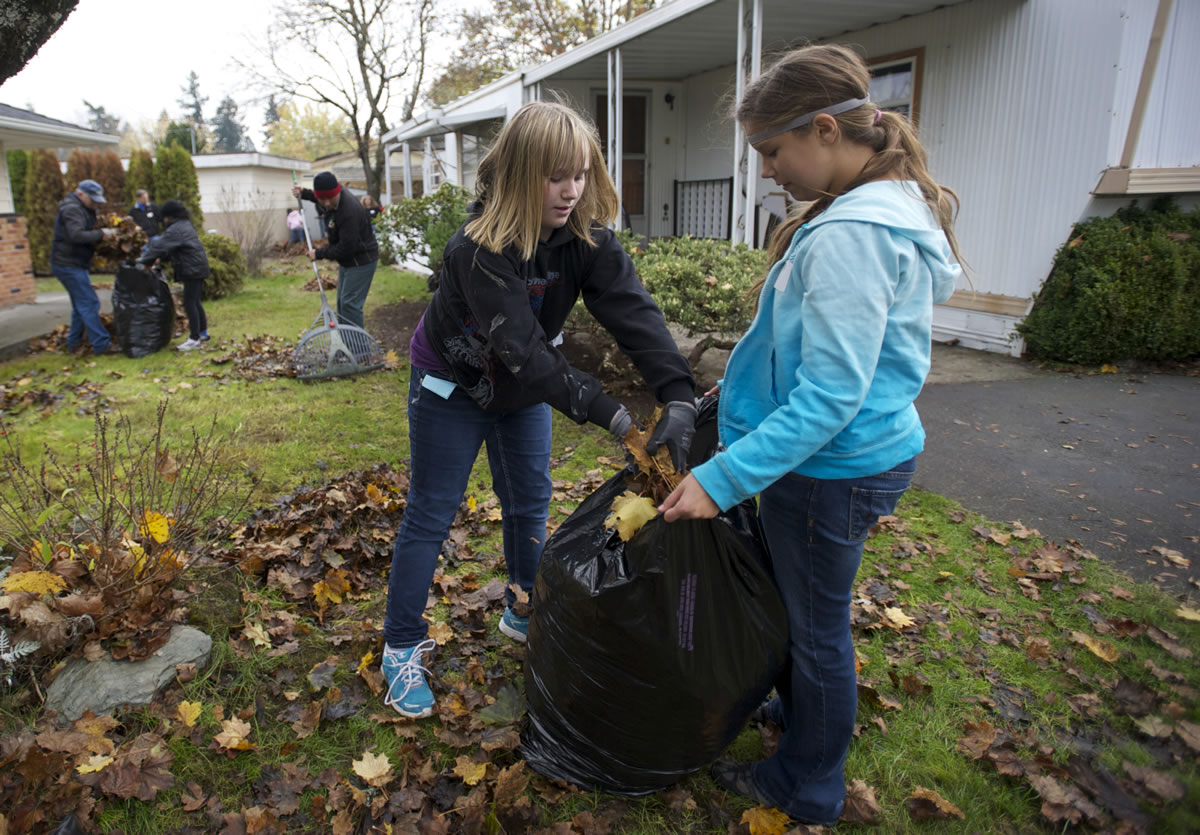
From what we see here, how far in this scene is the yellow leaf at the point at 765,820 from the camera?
6.25 ft

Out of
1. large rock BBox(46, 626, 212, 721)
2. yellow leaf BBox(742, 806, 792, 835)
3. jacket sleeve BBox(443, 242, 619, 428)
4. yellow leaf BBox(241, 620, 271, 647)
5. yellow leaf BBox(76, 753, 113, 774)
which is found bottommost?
yellow leaf BBox(742, 806, 792, 835)

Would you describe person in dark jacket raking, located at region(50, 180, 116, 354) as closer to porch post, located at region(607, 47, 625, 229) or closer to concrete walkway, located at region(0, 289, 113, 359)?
concrete walkway, located at region(0, 289, 113, 359)

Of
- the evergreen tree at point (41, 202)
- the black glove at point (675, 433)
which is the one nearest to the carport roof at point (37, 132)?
the evergreen tree at point (41, 202)

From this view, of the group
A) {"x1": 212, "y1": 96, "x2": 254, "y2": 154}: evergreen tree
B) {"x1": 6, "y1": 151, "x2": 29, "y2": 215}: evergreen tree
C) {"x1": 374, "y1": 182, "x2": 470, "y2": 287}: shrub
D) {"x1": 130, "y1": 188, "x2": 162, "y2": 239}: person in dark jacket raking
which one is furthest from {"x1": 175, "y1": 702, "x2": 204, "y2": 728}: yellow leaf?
{"x1": 212, "y1": 96, "x2": 254, "y2": 154}: evergreen tree

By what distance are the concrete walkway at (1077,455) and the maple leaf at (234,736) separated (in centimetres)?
354

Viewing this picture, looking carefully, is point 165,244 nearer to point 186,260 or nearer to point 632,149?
point 186,260

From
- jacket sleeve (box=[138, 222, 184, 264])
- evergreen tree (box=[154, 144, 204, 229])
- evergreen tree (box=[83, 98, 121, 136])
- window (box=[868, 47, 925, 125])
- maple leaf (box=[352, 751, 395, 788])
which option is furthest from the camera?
evergreen tree (box=[83, 98, 121, 136])

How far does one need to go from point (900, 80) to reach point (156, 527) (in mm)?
8853

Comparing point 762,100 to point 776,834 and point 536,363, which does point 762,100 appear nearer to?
point 536,363

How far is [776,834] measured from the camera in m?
1.90

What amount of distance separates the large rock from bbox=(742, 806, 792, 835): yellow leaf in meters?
1.81

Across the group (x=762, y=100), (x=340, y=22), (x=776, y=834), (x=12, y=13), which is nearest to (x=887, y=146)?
Result: (x=762, y=100)

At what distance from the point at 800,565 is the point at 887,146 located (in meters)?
0.92

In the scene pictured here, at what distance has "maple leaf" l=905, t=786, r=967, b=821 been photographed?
2.00 metres
